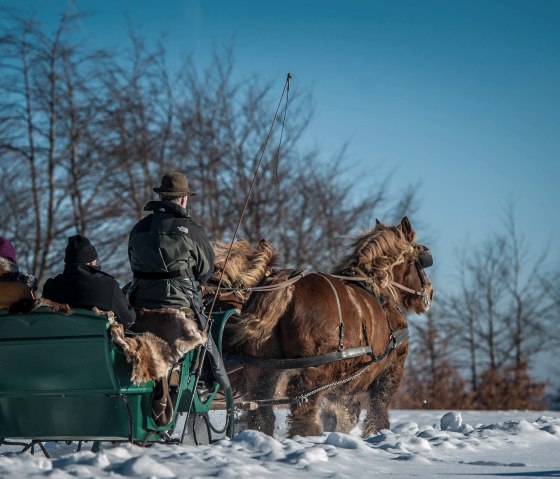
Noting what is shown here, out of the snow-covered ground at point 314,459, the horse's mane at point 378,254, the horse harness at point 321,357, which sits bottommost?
the snow-covered ground at point 314,459

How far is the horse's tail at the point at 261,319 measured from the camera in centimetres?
731

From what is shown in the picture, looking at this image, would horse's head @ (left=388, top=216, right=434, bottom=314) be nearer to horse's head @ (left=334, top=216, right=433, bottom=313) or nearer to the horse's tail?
horse's head @ (left=334, top=216, right=433, bottom=313)

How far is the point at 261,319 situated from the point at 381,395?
2010mm

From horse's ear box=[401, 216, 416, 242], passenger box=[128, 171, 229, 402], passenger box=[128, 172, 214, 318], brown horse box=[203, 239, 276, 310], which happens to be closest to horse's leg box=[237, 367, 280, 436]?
brown horse box=[203, 239, 276, 310]

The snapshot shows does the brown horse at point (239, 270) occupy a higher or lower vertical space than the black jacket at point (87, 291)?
higher

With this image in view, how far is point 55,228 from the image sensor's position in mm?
14961

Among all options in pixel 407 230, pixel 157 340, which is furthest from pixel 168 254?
pixel 407 230

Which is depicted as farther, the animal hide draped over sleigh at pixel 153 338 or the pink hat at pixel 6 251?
the pink hat at pixel 6 251

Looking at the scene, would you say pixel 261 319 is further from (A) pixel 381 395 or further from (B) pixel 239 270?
(A) pixel 381 395

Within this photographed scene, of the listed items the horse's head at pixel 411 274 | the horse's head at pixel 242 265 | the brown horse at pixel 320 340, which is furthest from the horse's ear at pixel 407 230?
the horse's head at pixel 242 265

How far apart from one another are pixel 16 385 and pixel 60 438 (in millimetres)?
449

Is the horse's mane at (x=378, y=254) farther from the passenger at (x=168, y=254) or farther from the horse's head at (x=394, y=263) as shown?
the passenger at (x=168, y=254)

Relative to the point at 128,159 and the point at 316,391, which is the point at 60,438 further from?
the point at 128,159

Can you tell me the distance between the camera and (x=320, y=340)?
7.44m
